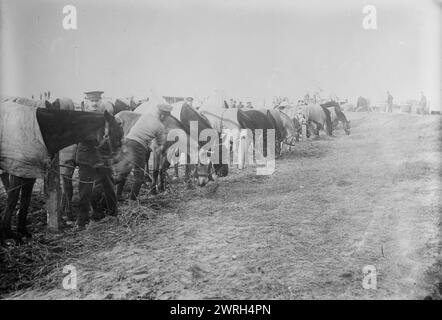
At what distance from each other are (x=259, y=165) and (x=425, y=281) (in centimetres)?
655

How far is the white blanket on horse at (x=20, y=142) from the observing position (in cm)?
438

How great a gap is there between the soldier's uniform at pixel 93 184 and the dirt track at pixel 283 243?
0.51 meters

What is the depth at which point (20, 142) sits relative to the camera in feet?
14.5

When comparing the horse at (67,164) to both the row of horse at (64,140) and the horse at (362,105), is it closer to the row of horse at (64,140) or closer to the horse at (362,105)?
the row of horse at (64,140)

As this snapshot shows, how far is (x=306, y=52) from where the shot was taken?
7.39 metres

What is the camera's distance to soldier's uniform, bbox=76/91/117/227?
5.46m

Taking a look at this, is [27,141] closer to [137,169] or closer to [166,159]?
[137,169]

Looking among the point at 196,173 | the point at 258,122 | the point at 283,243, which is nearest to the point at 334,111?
the point at 258,122

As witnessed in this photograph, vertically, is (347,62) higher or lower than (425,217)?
higher

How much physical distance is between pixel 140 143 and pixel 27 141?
2324 millimetres

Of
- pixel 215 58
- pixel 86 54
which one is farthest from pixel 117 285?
pixel 215 58

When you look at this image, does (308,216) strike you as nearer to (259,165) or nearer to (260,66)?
(260,66)

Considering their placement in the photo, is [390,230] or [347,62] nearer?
[390,230]

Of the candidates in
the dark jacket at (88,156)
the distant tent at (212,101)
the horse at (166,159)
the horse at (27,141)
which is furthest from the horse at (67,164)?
the distant tent at (212,101)
